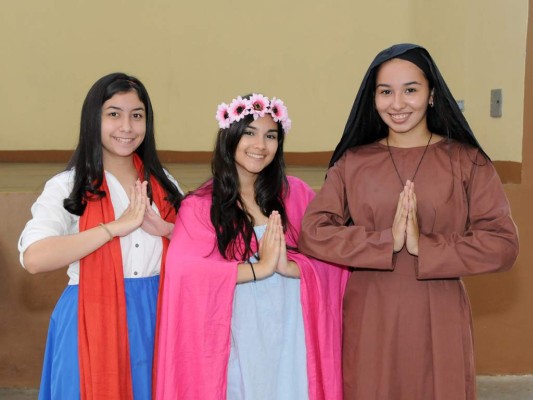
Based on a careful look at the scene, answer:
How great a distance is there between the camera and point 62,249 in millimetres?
2559

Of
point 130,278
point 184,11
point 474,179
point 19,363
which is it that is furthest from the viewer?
point 184,11

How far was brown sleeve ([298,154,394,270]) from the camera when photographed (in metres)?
2.50

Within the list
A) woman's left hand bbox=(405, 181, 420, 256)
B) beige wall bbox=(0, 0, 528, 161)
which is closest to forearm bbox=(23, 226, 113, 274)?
woman's left hand bbox=(405, 181, 420, 256)

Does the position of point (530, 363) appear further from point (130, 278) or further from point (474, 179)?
point (130, 278)

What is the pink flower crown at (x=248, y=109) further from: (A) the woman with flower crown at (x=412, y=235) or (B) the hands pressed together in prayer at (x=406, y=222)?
(B) the hands pressed together in prayer at (x=406, y=222)

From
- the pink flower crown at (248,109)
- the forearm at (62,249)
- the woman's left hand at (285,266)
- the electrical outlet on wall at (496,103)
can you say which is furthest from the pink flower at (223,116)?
the electrical outlet on wall at (496,103)

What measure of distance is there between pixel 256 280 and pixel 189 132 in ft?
10.1

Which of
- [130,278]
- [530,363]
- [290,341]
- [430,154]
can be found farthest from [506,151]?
[130,278]

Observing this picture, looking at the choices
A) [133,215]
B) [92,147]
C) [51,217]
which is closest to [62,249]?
[51,217]

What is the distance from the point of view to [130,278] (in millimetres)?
2773

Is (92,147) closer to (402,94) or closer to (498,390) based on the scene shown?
(402,94)

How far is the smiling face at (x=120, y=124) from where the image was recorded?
2.78 metres

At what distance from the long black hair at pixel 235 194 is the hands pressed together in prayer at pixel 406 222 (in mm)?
508

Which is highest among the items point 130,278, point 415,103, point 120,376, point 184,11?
point 184,11
